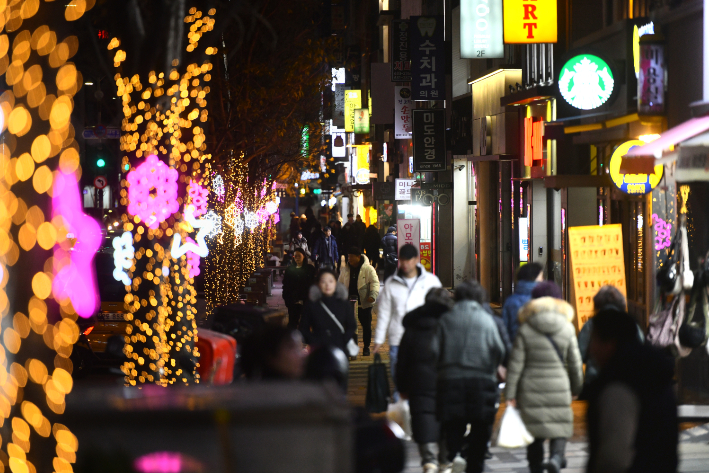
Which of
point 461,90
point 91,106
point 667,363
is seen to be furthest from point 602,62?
point 91,106

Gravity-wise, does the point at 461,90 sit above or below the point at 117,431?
above

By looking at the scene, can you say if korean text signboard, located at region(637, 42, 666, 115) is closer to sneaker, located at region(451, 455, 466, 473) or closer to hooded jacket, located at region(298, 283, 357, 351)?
hooded jacket, located at region(298, 283, 357, 351)

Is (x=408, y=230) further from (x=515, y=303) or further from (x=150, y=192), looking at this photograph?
(x=150, y=192)

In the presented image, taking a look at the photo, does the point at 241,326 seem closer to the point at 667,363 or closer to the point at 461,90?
the point at 667,363

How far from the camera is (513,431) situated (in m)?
7.59

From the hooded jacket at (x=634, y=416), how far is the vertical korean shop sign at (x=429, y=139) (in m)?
21.8

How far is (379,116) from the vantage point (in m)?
34.9

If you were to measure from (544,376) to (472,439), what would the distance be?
0.94 m

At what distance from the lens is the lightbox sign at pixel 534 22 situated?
56.4ft

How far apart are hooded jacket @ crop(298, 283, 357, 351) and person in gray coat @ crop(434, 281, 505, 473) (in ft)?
8.59

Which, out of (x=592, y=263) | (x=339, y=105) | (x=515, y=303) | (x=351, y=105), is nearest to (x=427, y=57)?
(x=592, y=263)

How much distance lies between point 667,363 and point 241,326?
594cm

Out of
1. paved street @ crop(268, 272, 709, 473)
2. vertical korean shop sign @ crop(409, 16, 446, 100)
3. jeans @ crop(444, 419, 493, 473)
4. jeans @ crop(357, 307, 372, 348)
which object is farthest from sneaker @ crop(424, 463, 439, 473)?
vertical korean shop sign @ crop(409, 16, 446, 100)

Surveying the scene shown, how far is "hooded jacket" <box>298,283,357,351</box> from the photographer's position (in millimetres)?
10273
